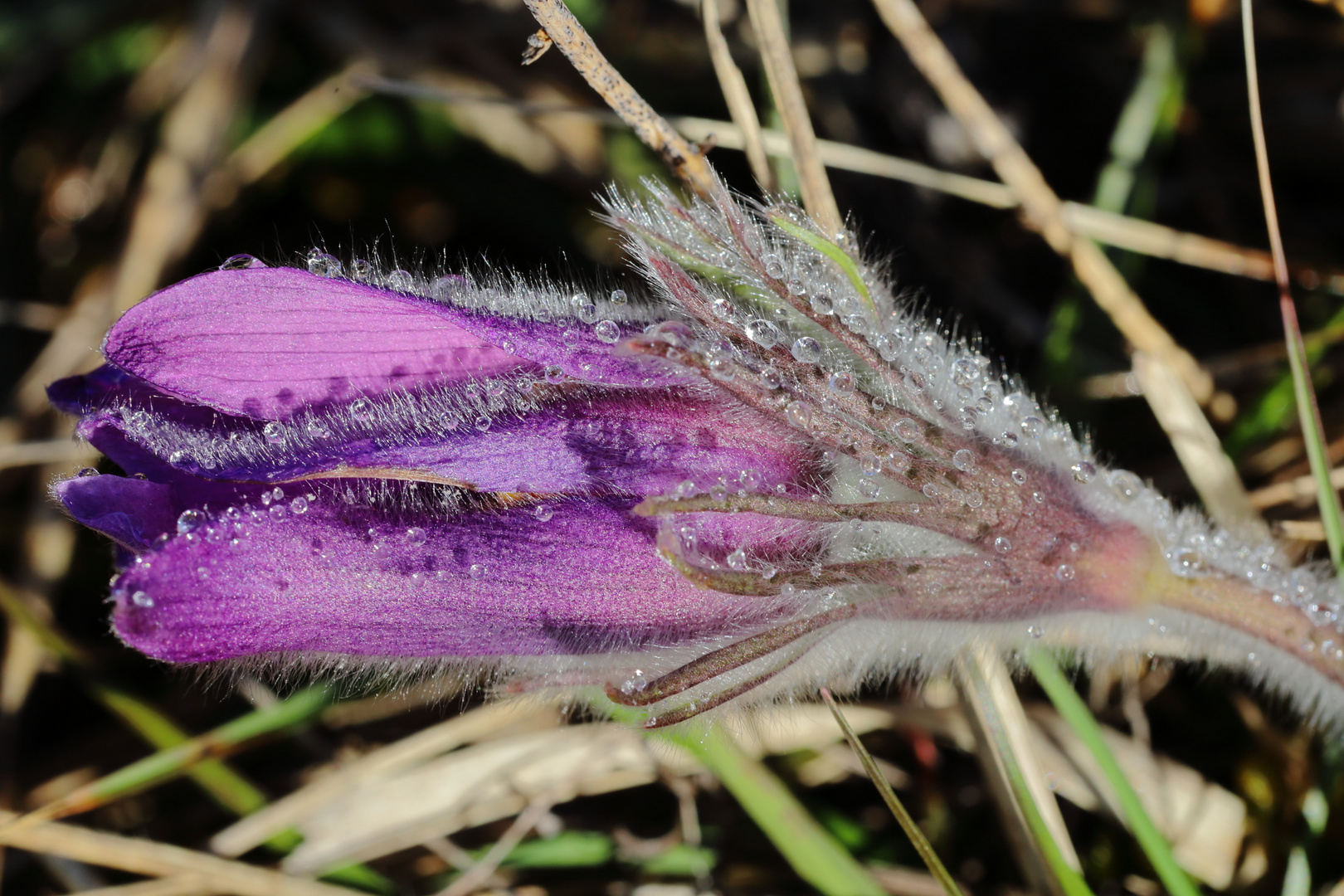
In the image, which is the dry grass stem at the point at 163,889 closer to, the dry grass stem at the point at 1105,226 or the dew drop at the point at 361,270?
the dew drop at the point at 361,270

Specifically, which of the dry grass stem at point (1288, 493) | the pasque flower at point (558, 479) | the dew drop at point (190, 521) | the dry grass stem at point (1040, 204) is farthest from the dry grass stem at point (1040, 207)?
the dew drop at point (190, 521)

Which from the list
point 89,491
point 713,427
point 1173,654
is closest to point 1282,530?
point 1173,654

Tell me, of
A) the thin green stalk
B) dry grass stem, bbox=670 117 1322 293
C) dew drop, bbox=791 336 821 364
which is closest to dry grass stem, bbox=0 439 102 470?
dry grass stem, bbox=670 117 1322 293

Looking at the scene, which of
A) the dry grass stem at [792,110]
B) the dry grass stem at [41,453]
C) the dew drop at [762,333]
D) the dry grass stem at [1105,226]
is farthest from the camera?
the dry grass stem at [41,453]

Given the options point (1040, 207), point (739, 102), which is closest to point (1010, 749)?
point (1040, 207)

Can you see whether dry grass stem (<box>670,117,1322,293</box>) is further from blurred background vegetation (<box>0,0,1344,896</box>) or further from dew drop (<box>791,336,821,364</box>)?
dew drop (<box>791,336,821,364</box>)

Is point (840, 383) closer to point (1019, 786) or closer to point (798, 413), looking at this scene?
point (798, 413)

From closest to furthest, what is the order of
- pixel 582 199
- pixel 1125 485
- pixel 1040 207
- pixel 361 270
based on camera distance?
pixel 361 270 → pixel 1125 485 → pixel 1040 207 → pixel 582 199
